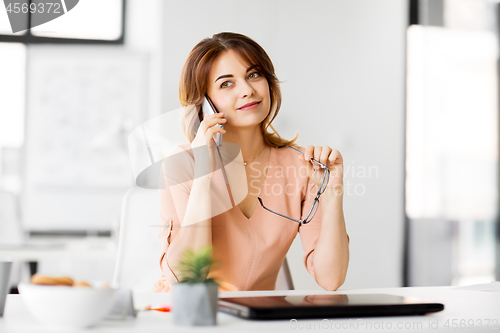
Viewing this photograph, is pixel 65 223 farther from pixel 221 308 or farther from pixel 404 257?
pixel 221 308

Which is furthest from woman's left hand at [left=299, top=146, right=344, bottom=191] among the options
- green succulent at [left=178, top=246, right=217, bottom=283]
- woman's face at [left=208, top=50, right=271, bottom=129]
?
green succulent at [left=178, top=246, right=217, bottom=283]

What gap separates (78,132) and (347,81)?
1642 mm

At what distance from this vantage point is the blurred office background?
8.50 ft

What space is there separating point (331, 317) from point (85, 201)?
103 inches

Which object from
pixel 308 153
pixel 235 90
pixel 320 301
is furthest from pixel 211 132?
pixel 320 301

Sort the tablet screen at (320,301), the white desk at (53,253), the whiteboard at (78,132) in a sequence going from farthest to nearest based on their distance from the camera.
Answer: the whiteboard at (78,132) < the white desk at (53,253) < the tablet screen at (320,301)

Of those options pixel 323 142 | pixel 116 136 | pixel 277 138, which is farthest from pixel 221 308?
pixel 116 136

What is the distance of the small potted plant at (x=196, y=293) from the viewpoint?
0.50 meters

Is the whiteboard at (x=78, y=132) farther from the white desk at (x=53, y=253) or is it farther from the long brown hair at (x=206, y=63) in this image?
the long brown hair at (x=206, y=63)

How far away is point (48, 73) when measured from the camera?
298 centimetres

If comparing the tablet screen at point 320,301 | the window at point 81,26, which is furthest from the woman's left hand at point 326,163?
the window at point 81,26

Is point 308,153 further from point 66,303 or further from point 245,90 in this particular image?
point 66,303

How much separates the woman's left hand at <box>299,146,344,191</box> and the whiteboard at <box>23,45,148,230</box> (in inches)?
81.1

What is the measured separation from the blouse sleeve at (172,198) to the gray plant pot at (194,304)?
607mm
